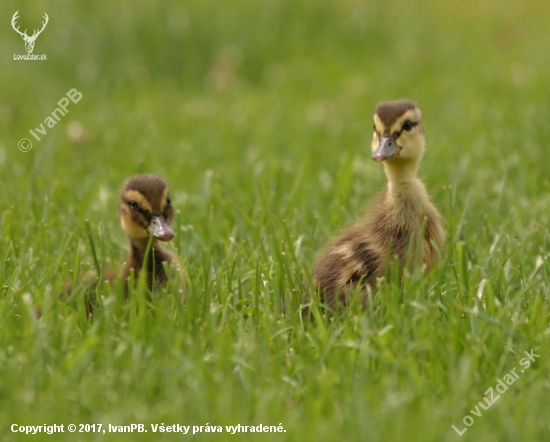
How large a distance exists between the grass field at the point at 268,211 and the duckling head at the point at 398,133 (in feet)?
1.26

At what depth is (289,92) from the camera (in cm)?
821

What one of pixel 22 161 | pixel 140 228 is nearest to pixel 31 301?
pixel 140 228

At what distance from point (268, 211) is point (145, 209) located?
694mm

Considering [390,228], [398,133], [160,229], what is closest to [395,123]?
[398,133]

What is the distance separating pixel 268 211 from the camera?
438cm

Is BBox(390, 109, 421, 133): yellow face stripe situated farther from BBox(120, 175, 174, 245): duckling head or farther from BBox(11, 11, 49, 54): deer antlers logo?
BBox(11, 11, 49, 54): deer antlers logo

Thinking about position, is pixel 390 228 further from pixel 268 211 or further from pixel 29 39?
pixel 29 39

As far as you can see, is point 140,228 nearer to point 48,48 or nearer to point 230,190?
point 230,190

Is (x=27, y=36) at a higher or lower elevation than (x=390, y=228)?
higher

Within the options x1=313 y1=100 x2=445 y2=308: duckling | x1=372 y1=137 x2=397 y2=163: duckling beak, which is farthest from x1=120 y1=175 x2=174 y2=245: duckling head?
x1=372 y1=137 x2=397 y2=163: duckling beak

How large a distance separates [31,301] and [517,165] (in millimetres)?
3413

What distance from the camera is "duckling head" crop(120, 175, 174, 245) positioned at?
153 inches

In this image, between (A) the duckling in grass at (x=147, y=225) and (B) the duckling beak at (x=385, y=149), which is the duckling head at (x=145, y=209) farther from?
(B) the duckling beak at (x=385, y=149)

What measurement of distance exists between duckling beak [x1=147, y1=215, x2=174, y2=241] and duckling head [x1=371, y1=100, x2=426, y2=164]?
0.89m
